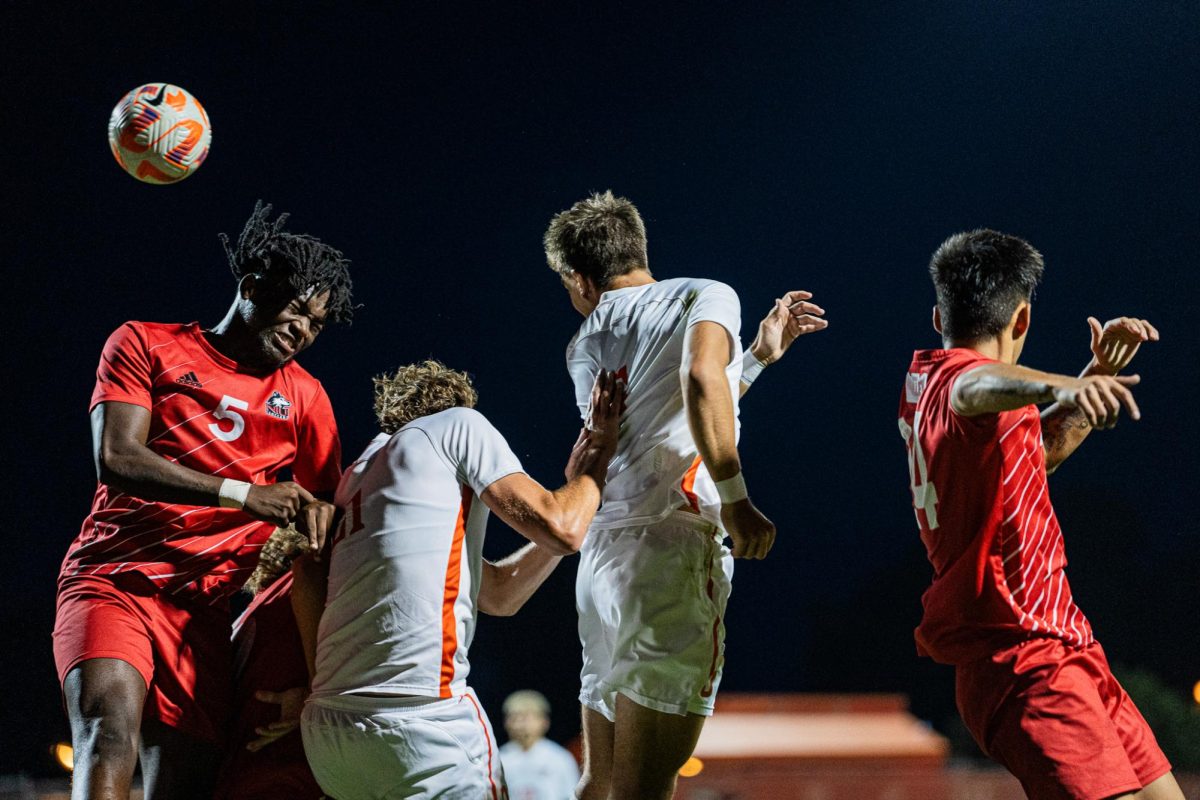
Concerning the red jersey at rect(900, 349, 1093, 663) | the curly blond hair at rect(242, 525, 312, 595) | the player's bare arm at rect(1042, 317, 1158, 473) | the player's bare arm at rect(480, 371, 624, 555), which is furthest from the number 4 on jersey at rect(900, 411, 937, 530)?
the curly blond hair at rect(242, 525, 312, 595)

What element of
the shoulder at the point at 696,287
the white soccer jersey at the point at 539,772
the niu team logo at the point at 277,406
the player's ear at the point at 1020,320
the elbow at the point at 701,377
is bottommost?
the white soccer jersey at the point at 539,772

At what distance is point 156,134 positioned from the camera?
15.6 feet

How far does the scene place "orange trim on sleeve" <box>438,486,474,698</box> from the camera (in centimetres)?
303

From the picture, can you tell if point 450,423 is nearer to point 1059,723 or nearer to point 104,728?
point 104,728

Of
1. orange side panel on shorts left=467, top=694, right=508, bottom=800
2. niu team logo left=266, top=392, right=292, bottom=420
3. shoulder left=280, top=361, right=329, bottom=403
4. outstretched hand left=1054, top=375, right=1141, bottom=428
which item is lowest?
orange side panel on shorts left=467, top=694, right=508, bottom=800

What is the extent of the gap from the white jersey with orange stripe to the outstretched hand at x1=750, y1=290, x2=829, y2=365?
144cm

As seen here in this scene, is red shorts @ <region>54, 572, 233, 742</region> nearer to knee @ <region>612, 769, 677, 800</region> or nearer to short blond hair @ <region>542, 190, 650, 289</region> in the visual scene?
knee @ <region>612, 769, 677, 800</region>

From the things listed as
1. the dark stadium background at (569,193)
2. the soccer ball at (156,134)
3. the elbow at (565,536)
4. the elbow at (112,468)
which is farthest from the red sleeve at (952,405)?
the dark stadium background at (569,193)

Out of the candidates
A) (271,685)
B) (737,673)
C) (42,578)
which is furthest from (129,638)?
(737,673)

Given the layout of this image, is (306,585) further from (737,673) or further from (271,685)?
(737,673)

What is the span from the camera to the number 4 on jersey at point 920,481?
3.33 metres

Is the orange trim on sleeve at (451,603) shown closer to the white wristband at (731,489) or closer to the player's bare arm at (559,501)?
the player's bare arm at (559,501)

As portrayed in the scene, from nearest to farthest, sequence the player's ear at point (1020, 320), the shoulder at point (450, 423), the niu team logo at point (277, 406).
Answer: the shoulder at point (450, 423), the player's ear at point (1020, 320), the niu team logo at point (277, 406)

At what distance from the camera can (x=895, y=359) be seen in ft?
93.7
